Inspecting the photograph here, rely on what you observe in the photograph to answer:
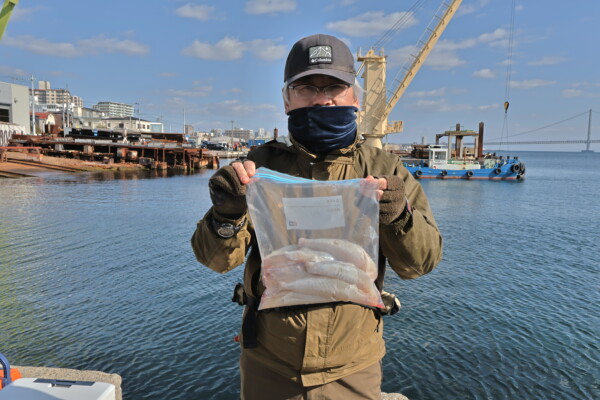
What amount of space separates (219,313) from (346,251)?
727cm

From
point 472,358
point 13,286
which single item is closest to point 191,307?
point 13,286

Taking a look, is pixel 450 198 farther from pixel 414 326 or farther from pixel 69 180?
pixel 69 180

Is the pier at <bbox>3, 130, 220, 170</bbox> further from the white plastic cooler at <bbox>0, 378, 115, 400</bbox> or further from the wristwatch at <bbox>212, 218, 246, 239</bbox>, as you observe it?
the wristwatch at <bbox>212, 218, 246, 239</bbox>

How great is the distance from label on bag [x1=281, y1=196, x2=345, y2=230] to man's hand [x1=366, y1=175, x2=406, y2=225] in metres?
0.17

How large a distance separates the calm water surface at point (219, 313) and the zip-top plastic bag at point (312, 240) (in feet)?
15.9

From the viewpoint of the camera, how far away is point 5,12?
511 cm

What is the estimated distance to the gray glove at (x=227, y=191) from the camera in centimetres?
164

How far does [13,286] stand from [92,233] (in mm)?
5700

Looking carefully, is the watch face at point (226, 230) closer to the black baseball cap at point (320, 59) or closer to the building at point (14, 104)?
the black baseball cap at point (320, 59)

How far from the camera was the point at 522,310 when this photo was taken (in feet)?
29.7

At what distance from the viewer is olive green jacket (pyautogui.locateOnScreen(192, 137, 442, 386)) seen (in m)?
1.72

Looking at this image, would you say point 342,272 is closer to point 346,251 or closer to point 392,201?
point 346,251

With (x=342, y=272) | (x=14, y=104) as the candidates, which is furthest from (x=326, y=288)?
(x=14, y=104)

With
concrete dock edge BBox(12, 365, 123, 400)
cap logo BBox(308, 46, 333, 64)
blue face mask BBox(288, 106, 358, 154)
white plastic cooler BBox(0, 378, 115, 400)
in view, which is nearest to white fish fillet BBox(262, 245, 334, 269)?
blue face mask BBox(288, 106, 358, 154)
